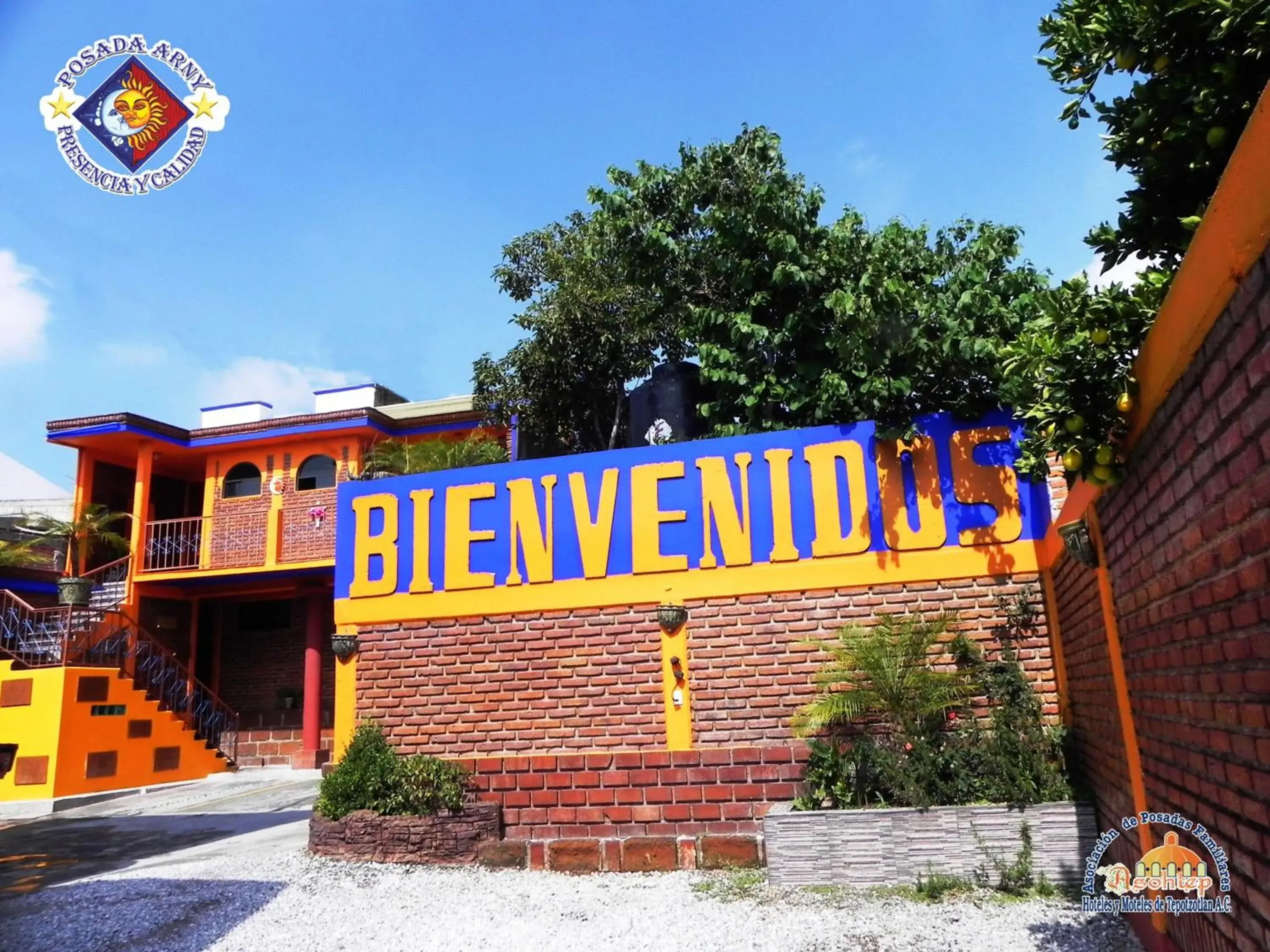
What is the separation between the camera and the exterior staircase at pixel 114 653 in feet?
44.8

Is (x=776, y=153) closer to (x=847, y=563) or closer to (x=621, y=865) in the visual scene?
(x=847, y=563)

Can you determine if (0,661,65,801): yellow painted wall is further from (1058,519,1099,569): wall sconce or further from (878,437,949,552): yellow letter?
(1058,519,1099,569): wall sconce

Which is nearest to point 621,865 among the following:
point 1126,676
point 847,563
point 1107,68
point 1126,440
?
point 847,563

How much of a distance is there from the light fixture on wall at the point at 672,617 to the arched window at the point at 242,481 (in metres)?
12.5

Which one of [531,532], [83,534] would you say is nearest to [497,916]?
[531,532]

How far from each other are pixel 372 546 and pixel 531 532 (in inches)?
62.7

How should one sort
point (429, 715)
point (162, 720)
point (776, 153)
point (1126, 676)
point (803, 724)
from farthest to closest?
point (162, 720) → point (776, 153) → point (429, 715) → point (803, 724) → point (1126, 676)

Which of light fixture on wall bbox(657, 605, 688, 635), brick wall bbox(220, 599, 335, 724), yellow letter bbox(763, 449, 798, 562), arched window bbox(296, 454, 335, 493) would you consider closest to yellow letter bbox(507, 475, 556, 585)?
light fixture on wall bbox(657, 605, 688, 635)

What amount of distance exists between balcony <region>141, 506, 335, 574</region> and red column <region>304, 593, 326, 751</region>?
901mm

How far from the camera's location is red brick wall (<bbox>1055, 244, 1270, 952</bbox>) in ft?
7.52

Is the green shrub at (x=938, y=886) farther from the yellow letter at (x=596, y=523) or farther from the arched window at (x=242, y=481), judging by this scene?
the arched window at (x=242, y=481)

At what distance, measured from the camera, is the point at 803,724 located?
6777 millimetres

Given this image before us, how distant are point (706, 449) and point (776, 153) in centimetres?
445

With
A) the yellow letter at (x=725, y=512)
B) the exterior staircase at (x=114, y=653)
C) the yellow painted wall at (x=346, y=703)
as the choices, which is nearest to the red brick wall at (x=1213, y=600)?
the yellow letter at (x=725, y=512)
